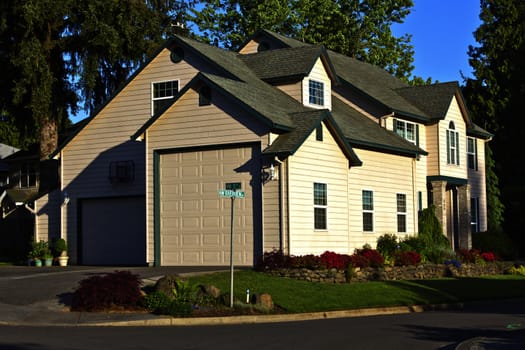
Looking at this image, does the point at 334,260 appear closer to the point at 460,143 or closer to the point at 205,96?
the point at 205,96

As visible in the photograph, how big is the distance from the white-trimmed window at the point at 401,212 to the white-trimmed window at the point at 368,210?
7.70 feet

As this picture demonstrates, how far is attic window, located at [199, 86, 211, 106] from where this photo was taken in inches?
1173

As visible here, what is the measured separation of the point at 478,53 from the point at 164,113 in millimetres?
39385

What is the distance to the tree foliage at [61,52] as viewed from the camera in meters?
40.4

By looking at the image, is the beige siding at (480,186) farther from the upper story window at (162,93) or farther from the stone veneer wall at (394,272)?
the upper story window at (162,93)

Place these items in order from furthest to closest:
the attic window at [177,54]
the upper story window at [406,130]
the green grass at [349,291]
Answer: the upper story window at [406,130] < the attic window at [177,54] < the green grass at [349,291]

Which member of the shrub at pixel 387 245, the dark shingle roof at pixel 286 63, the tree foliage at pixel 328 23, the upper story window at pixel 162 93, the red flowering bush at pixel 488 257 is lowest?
the red flowering bush at pixel 488 257

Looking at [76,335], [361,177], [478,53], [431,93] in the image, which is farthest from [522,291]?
[478,53]

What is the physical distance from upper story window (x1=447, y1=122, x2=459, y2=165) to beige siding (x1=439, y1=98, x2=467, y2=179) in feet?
0.79

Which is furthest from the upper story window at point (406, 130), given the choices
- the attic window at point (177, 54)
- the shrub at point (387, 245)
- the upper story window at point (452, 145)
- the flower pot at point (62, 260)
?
the flower pot at point (62, 260)

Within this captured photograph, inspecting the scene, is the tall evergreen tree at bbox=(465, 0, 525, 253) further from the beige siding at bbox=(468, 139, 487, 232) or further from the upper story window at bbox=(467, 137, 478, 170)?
the upper story window at bbox=(467, 137, 478, 170)

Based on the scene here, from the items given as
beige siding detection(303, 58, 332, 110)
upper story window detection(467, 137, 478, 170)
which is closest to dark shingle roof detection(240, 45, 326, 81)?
beige siding detection(303, 58, 332, 110)

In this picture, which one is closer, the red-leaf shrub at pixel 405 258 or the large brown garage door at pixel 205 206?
the large brown garage door at pixel 205 206

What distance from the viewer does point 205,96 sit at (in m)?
29.9
